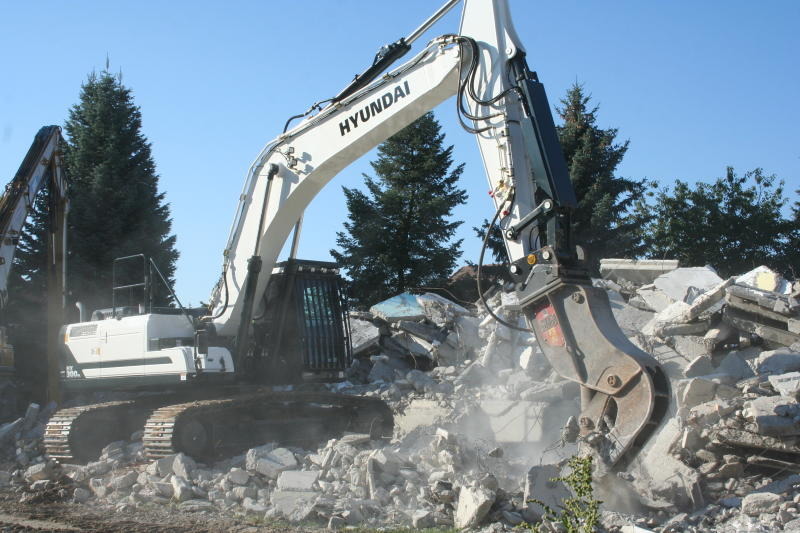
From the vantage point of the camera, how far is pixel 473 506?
5.75 m

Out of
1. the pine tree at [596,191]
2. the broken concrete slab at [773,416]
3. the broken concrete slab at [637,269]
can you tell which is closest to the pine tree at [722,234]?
the pine tree at [596,191]

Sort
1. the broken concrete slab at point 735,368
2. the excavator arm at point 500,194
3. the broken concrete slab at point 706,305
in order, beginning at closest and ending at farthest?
the excavator arm at point 500,194
the broken concrete slab at point 735,368
the broken concrete slab at point 706,305

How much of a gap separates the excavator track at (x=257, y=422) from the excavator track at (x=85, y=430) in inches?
48.0

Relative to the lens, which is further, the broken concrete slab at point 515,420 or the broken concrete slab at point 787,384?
the broken concrete slab at point 515,420

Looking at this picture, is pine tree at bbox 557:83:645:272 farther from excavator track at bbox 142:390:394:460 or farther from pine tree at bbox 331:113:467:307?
excavator track at bbox 142:390:394:460

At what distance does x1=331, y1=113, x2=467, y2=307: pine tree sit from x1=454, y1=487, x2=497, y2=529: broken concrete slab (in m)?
19.9

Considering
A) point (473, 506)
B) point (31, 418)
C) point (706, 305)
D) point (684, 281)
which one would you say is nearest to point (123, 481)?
point (473, 506)

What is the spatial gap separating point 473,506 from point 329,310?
16.5 feet

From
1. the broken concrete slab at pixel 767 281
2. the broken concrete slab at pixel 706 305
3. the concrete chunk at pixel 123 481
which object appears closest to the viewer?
the concrete chunk at pixel 123 481

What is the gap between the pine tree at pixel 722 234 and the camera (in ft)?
89.0

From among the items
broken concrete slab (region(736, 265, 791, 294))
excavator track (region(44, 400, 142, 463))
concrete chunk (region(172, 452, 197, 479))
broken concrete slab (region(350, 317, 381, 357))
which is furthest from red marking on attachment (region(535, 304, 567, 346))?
broken concrete slab (region(350, 317, 381, 357))

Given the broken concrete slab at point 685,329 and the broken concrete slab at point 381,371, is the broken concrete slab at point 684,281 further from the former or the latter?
the broken concrete slab at point 381,371

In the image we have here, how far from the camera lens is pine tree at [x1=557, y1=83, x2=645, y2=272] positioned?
26.1m

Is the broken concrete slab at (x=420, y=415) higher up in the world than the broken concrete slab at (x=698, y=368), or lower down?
lower down
